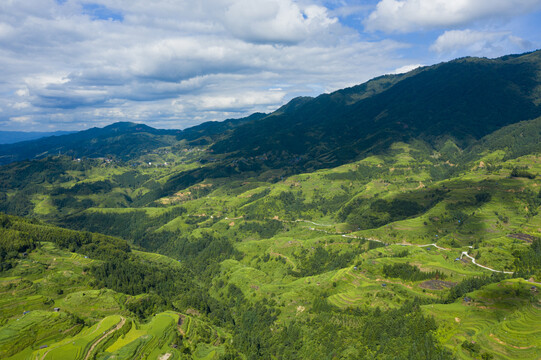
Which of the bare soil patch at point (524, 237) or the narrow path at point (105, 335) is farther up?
the narrow path at point (105, 335)

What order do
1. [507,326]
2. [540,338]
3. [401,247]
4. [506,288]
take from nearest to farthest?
[540,338]
[507,326]
[506,288]
[401,247]

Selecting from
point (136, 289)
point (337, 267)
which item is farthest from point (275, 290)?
point (136, 289)

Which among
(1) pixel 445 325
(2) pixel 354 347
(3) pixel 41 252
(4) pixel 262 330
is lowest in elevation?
(4) pixel 262 330

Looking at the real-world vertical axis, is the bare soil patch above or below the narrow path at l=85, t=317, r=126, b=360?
below

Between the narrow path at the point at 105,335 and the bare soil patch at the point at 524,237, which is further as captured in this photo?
the bare soil patch at the point at 524,237

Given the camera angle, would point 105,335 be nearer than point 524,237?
Yes

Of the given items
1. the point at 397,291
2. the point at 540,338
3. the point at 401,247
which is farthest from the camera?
the point at 401,247

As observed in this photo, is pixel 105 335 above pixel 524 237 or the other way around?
above

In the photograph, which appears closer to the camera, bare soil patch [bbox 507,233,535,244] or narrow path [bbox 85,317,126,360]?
narrow path [bbox 85,317,126,360]

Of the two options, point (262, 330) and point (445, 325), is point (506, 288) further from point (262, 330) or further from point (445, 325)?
point (262, 330)

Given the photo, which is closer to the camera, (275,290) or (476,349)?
(476,349)

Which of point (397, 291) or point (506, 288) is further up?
point (506, 288)
